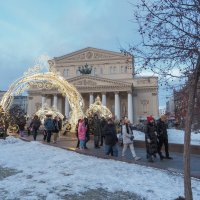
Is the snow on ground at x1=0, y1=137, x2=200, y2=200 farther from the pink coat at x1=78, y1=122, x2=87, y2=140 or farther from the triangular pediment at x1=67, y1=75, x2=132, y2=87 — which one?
the triangular pediment at x1=67, y1=75, x2=132, y2=87

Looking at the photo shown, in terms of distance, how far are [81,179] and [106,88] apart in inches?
2249

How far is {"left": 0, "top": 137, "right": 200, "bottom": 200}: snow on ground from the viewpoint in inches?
266

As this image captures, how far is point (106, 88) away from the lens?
212ft

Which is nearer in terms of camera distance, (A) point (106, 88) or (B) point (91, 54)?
(A) point (106, 88)

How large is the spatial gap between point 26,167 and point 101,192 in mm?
3362

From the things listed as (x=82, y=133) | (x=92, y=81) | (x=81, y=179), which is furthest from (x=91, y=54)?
(x=81, y=179)

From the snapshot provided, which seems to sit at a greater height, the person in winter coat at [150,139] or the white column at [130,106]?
the white column at [130,106]

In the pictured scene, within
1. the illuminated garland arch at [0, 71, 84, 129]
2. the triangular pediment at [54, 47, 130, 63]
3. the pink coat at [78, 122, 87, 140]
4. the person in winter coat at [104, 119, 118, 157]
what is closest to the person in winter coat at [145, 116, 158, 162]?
the person in winter coat at [104, 119, 118, 157]

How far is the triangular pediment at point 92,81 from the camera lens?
6438 centimetres

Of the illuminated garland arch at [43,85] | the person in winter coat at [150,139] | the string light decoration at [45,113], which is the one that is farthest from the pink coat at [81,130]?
the string light decoration at [45,113]

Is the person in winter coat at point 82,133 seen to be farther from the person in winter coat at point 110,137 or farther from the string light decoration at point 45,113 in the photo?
the string light decoration at point 45,113

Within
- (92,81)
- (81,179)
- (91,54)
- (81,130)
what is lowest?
(81,179)

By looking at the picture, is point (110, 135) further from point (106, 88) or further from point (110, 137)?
point (106, 88)

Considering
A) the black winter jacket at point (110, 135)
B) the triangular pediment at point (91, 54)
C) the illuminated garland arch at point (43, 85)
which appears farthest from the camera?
the triangular pediment at point (91, 54)
